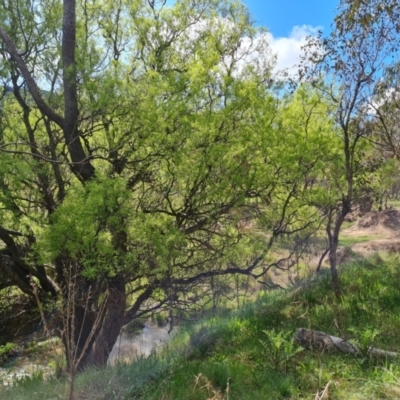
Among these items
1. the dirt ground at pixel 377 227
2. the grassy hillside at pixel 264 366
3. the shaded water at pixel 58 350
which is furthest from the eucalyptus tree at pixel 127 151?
the dirt ground at pixel 377 227

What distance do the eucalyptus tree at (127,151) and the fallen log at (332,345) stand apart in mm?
3626

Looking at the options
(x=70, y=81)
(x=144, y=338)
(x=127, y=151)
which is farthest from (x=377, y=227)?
(x=70, y=81)

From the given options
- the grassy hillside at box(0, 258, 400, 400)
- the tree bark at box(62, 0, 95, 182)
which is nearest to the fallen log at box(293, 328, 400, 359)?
the grassy hillside at box(0, 258, 400, 400)

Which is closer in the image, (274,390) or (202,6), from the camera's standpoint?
(274,390)

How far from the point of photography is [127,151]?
8.45 m

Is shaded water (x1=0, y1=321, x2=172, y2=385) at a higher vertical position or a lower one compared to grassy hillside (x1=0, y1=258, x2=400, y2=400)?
lower

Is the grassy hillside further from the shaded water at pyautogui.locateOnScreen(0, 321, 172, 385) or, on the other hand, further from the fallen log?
the shaded water at pyautogui.locateOnScreen(0, 321, 172, 385)

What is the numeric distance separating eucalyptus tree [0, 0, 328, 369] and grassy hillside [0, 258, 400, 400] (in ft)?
7.88

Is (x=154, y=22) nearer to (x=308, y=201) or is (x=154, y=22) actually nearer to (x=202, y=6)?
(x=202, y=6)

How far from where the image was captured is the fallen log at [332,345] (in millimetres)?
4148

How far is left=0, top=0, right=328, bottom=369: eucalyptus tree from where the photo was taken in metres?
7.44

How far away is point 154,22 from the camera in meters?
9.27

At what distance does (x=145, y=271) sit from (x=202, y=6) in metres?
6.46

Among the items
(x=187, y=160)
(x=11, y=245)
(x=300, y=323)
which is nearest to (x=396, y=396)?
(x=300, y=323)
